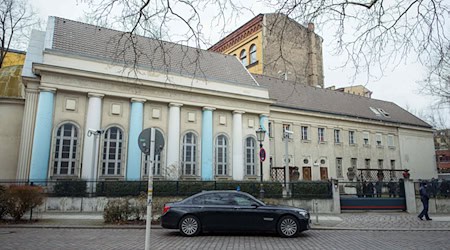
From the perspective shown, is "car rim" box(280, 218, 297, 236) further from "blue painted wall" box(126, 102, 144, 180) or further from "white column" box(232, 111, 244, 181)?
"white column" box(232, 111, 244, 181)

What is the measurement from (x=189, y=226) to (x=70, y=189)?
998 centimetres

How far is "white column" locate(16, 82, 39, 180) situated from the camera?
2016cm

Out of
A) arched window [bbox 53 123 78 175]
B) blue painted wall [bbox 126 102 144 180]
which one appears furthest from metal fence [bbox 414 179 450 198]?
arched window [bbox 53 123 78 175]

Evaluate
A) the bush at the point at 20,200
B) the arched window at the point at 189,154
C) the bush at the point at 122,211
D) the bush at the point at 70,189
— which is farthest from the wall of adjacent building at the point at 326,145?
the bush at the point at 20,200

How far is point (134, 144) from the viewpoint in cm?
2350

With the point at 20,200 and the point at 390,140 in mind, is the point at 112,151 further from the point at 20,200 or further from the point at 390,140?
the point at 390,140

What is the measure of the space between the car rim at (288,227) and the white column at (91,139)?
13959 millimetres

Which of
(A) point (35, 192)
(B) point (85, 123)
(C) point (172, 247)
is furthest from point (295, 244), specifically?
(B) point (85, 123)

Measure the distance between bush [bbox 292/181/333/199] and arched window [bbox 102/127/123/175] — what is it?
40.0 ft

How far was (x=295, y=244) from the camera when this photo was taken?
Result: 9219mm

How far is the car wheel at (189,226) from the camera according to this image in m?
10.4

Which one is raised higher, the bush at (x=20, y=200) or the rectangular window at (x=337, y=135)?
the rectangular window at (x=337, y=135)

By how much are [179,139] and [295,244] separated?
17112 millimetres

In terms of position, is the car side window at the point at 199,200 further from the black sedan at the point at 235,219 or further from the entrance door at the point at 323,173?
the entrance door at the point at 323,173
